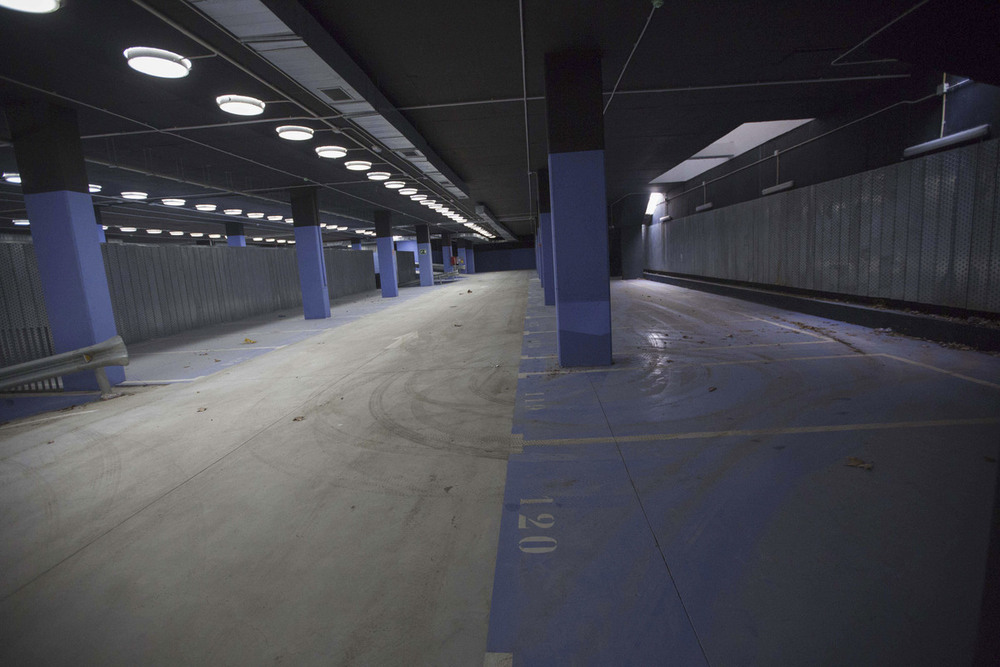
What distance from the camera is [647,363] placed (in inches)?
278

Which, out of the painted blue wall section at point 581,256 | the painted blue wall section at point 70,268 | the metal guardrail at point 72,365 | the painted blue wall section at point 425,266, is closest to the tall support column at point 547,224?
the painted blue wall section at point 581,256

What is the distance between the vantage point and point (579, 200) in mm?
6684

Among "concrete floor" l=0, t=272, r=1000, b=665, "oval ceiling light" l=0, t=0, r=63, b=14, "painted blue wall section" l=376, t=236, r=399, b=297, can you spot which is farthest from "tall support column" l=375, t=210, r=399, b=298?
"oval ceiling light" l=0, t=0, r=63, b=14

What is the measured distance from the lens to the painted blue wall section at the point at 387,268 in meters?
23.6

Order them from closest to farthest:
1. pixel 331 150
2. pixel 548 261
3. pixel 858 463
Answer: pixel 858 463 → pixel 331 150 → pixel 548 261

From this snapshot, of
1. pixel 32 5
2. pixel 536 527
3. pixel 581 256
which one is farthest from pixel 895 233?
pixel 32 5

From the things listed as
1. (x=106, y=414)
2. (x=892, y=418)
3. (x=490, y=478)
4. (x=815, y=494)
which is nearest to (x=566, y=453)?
(x=490, y=478)

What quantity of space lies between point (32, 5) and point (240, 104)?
2679mm

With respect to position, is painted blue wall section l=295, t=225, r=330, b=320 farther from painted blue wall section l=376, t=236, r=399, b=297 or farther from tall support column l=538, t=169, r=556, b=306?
painted blue wall section l=376, t=236, r=399, b=297

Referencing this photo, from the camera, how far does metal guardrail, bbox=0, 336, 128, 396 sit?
6320mm

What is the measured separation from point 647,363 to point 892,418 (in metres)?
3.13

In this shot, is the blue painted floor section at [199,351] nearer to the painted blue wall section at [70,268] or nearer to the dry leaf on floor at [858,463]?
the painted blue wall section at [70,268]

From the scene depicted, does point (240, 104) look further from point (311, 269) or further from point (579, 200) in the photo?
point (311, 269)

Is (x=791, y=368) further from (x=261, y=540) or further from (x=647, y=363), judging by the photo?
(x=261, y=540)
